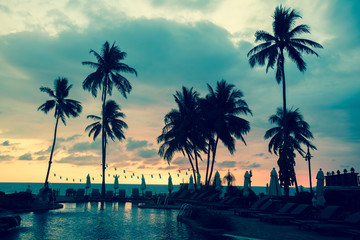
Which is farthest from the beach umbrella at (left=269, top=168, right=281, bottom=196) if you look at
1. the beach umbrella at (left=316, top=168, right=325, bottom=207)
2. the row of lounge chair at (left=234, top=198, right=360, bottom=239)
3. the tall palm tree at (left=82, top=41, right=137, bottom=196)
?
the tall palm tree at (left=82, top=41, right=137, bottom=196)

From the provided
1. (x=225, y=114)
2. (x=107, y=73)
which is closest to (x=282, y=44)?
(x=225, y=114)

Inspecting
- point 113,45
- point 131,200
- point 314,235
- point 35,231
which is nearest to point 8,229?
point 35,231

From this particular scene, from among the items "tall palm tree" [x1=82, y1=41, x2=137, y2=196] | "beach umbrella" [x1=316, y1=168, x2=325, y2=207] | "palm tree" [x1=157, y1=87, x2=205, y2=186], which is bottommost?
"beach umbrella" [x1=316, y1=168, x2=325, y2=207]

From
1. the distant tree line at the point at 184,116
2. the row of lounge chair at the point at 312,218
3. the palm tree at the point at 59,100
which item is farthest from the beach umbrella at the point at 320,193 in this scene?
the palm tree at the point at 59,100

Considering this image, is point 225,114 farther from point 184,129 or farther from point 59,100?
point 59,100

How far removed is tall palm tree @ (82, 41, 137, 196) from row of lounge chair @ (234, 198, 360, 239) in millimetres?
25082

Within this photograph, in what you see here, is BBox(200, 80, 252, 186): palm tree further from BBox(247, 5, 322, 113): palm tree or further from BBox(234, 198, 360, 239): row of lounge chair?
BBox(234, 198, 360, 239): row of lounge chair

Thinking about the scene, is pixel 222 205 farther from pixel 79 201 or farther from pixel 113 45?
pixel 113 45

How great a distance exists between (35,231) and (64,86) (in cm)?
2888

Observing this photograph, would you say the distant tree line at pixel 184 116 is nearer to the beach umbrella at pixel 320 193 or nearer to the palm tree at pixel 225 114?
the palm tree at pixel 225 114

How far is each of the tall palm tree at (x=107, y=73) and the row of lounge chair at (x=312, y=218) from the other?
25.1 m

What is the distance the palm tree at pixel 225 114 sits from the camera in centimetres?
3781

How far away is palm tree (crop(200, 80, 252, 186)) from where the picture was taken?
1489 inches

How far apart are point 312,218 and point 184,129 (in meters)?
24.9
